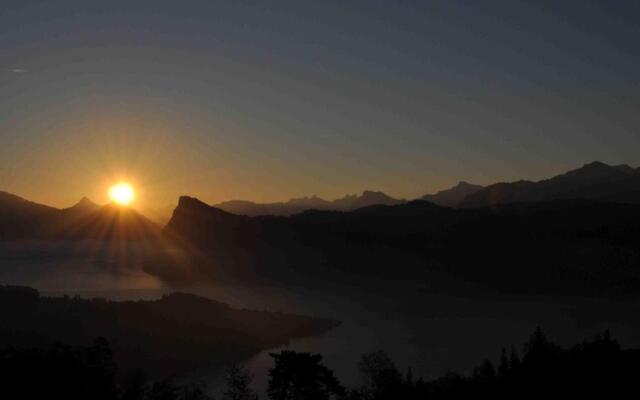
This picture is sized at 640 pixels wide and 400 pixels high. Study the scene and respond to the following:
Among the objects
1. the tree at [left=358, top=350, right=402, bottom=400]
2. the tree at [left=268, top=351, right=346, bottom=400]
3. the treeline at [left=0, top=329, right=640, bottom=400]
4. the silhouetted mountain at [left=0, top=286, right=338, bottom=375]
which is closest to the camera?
the treeline at [left=0, top=329, right=640, bottom=400]

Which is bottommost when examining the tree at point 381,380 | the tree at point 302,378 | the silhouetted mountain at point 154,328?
the tree at point 381,380

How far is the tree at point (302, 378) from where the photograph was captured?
37.0m

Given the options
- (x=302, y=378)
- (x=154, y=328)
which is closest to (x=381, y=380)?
(x=302, y=378)

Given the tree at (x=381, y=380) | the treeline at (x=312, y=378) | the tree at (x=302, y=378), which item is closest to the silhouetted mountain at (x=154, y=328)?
the tree at (x=381, y=380)

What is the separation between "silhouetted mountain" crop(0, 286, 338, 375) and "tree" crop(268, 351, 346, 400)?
8514 centimetres

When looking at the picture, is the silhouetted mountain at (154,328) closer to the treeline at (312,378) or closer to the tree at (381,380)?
the tree at (381,380)

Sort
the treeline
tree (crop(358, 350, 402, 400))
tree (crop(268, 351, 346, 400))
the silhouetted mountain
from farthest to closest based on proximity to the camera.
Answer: the silhouetted mountain, tree (crop(358, 350, 402, 400)), tree (crop(268, 351, 346, 400)), the treeline

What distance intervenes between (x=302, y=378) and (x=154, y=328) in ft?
367

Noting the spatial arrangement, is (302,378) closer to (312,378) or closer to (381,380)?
(312,378)

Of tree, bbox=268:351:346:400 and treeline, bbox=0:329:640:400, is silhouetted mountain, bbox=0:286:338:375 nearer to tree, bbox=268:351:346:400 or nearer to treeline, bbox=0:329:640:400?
treeline, bbox=0:329:640:400

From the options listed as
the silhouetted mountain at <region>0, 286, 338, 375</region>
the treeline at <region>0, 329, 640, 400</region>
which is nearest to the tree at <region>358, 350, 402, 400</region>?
the treeline at <region>0, 329, 640, 400</region>

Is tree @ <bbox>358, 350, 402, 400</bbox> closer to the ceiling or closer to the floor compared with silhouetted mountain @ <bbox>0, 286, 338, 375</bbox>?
closer to the floor

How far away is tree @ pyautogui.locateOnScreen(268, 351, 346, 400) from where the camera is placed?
37000 mm

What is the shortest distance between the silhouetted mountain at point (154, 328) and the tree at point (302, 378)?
8514 centimetres
